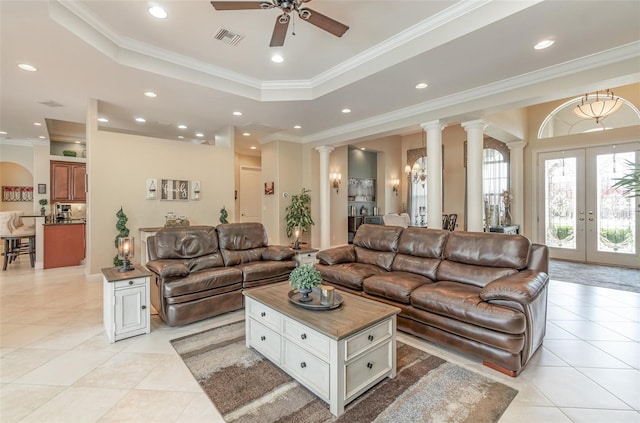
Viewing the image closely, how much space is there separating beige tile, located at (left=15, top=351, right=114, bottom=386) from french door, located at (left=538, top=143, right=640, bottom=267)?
27.6 feet

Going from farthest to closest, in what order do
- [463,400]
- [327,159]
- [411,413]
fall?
[327,159]
[463,400]
[411,413]

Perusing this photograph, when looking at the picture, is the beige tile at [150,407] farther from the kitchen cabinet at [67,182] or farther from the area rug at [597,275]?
the kitchen cabinet at [67,182]

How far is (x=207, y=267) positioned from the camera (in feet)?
11.9

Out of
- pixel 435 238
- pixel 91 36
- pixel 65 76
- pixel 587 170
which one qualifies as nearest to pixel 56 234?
pixel 65 76

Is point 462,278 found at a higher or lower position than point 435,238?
lower

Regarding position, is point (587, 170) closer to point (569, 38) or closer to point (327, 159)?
point (569, 38)

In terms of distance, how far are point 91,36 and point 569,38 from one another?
5.03 m

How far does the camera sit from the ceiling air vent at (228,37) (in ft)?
10.8

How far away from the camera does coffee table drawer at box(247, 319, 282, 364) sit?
2281 millimetres

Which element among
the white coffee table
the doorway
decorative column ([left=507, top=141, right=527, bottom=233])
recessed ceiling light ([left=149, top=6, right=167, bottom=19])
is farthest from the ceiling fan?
the doorway

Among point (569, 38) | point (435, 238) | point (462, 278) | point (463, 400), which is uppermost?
point (569, 38)

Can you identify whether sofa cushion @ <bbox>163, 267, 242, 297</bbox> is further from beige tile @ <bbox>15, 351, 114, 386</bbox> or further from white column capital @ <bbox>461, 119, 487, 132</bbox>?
white column capital @ <bbox>461, 119, 487, 132</bbox>

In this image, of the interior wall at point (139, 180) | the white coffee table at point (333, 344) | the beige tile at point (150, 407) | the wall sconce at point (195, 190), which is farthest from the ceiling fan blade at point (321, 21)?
the wall sconce at point (195, 190)

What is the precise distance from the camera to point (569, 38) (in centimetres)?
296
